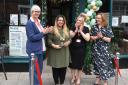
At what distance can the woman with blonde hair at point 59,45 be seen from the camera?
8.57 meters

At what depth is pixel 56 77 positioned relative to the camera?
885 cm

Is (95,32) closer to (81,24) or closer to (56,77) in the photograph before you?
(81,24)

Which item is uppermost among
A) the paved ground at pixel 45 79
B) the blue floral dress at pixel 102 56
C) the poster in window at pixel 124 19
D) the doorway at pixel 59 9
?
the doorway at pixel 59 9

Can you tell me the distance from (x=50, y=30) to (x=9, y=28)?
7.95 feet

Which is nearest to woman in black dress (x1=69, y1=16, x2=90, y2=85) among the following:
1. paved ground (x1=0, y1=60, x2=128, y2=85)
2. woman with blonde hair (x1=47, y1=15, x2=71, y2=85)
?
woman with blonde hair (x1=47, y1=15, x2=71, y2=85)

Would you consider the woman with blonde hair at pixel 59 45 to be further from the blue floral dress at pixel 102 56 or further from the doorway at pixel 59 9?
the doorway at pixel 59 9

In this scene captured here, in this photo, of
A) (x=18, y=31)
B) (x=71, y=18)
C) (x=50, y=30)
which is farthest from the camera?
(x=71, y=18)

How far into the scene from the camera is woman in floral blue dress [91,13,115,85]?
8750 mm

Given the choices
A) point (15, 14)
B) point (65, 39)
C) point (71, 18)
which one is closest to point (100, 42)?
point (65, 39)

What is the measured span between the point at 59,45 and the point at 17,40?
221 centimetres

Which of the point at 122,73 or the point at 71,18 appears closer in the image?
the point at 122,73

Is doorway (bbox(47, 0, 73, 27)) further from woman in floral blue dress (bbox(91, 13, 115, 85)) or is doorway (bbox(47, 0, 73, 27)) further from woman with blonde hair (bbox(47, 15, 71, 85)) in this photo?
woman with blonde hair (bbox(47, 15, 71, 85))

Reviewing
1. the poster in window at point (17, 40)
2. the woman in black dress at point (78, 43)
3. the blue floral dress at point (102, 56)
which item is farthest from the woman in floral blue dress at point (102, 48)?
the poster in window at point (17, 40)

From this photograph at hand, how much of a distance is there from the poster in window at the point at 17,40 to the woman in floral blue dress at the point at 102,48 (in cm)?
235
